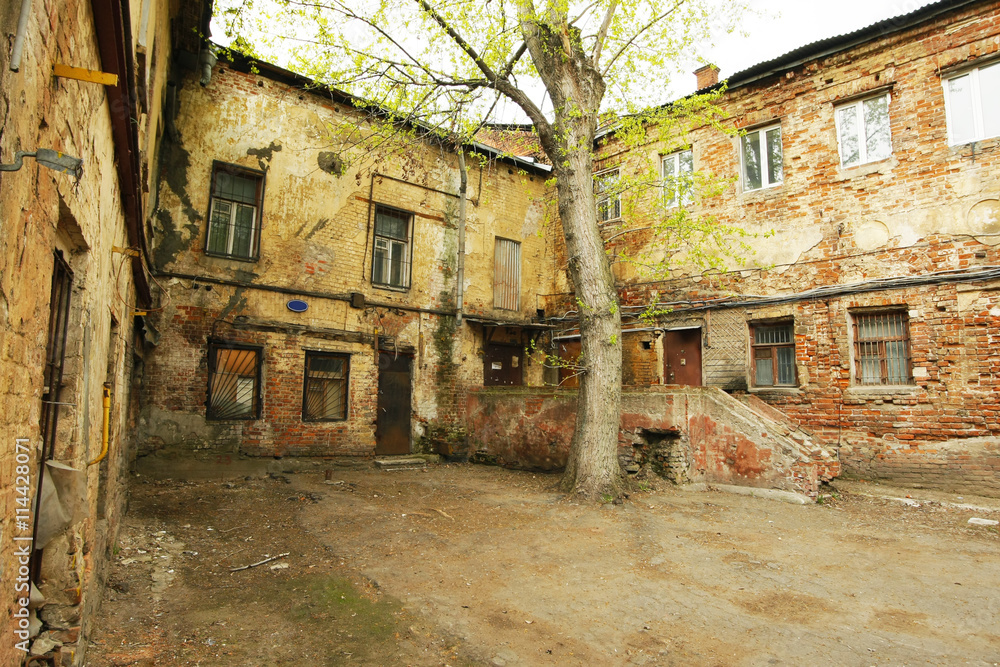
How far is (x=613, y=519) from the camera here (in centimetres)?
677

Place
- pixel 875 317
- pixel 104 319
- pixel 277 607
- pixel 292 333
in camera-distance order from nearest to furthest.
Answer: pixel 104 319 < pixel 277 607 < pixel 875 317 < pixel 292 333

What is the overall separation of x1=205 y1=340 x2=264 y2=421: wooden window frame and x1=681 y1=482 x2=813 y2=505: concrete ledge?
23.3ft

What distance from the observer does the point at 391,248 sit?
11.7 metres

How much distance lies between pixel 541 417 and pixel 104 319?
7681 millimetres

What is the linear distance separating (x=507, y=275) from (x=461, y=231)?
1674 millimetres

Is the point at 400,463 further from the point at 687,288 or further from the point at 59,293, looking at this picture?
the point at 59,293

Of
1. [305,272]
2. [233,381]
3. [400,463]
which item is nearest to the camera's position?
[233,381]

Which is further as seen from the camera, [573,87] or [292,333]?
[292,333]

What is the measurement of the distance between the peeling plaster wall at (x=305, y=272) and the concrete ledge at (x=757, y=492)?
5.26 metres

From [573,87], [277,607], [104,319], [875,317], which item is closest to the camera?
[104,319]

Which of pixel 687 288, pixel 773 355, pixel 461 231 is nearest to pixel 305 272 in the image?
pixel 461 231

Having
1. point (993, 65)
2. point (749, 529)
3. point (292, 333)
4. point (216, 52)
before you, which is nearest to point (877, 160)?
point (993, 65)

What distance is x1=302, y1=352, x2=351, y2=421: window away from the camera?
10227 mm

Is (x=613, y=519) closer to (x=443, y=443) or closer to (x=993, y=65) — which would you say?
(x=443, y=443)
